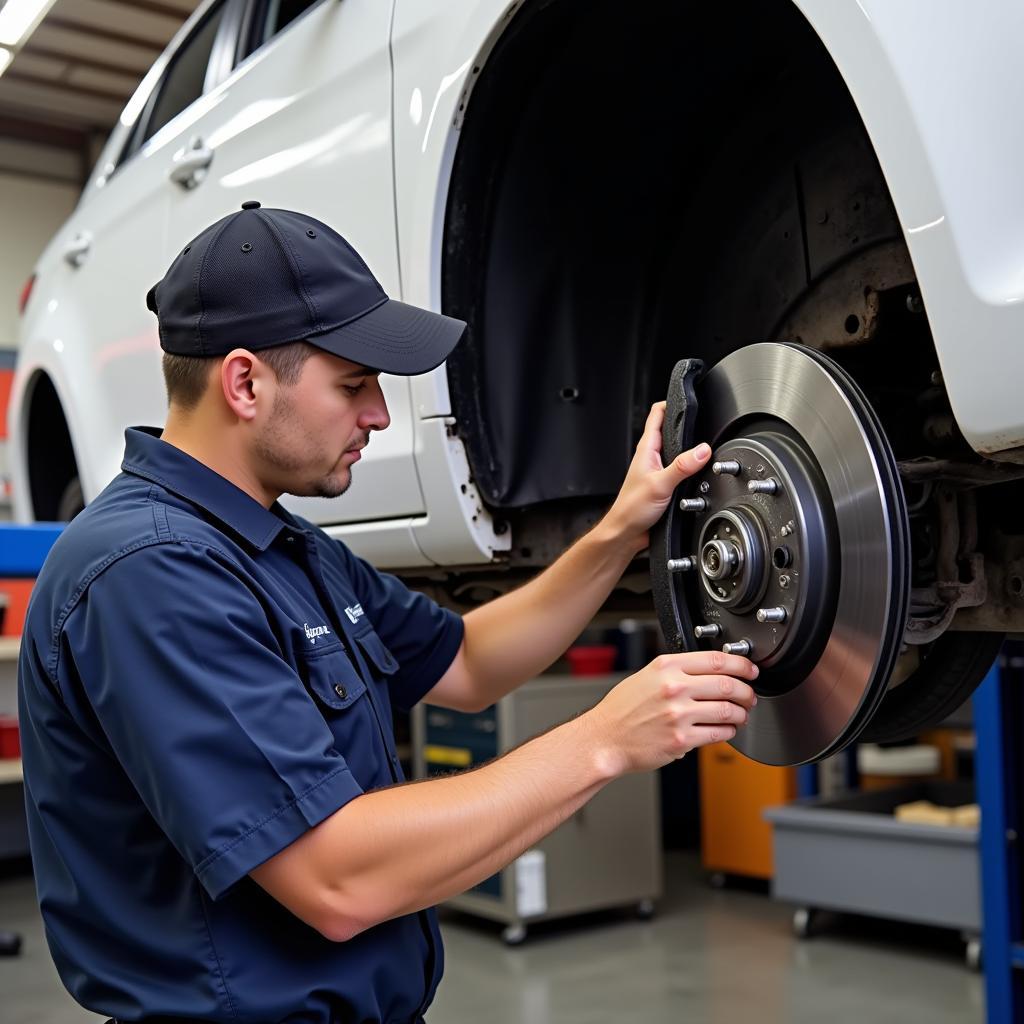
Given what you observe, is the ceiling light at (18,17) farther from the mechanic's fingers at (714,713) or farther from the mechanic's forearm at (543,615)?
the mechanic's fingers at (714,713)

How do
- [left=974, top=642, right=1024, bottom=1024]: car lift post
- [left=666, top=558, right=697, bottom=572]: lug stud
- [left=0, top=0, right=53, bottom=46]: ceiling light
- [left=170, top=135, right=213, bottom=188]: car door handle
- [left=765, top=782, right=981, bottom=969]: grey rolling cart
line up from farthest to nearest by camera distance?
[left=765, top=782, right=981, bottom=969]: grey rolling cart
[left=0, top=0, right=53, bottom=46]: ceiling light
[left=974, top=642, right=1024, bottom=1024]: car lift post
[left=170, top=135, right=213, bottom=188]: car door handle
[left=666, top=558, right=697, bottom=572]: lug stud

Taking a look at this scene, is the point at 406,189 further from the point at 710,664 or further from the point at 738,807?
the point at 738,807

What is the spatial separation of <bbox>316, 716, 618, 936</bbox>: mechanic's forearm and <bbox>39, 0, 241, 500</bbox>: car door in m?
1.16

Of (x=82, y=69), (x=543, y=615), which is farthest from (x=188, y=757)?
(x=82, y=69)

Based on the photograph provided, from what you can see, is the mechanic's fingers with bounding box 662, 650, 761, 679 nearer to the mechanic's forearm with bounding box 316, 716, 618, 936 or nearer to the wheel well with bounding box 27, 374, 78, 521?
the mechanic's forearm with bounding box 316, 716, 618, 936

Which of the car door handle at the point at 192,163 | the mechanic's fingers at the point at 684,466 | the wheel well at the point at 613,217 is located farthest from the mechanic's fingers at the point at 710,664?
the car door handle at the point at 192,163

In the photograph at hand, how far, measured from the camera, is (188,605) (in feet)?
2.87

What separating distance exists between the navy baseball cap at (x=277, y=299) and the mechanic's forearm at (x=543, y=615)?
0.26 m

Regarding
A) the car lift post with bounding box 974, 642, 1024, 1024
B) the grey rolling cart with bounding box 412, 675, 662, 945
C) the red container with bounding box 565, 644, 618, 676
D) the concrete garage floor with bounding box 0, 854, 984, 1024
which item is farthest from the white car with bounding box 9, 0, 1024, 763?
the red container with bounding box 565, 644, 618, 676

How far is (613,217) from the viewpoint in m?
1.33

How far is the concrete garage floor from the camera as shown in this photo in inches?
117

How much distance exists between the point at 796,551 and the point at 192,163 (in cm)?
123

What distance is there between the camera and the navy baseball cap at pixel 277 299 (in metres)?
1.00

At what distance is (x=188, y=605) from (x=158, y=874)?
0.75ft
